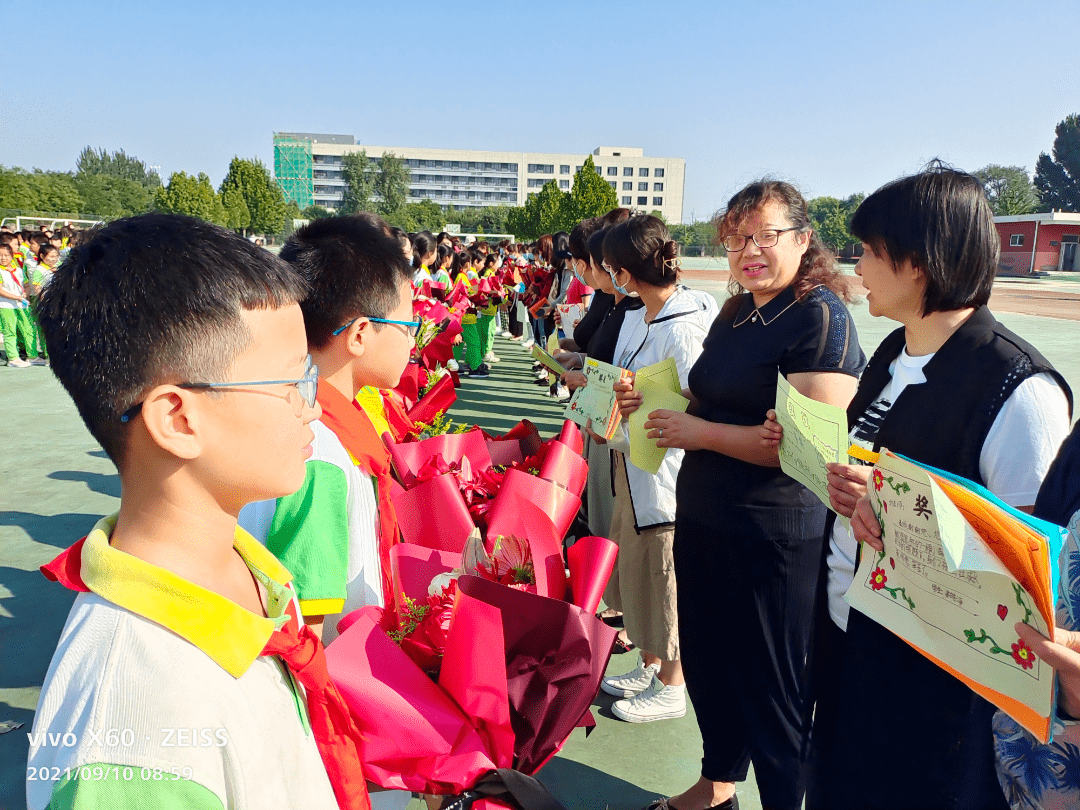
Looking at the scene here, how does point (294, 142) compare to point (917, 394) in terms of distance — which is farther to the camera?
point (294, 142)

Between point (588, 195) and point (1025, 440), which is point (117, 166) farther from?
point (1025, 440)

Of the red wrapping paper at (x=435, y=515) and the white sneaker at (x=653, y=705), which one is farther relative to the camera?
the white sneaker at (x=653, y=705)

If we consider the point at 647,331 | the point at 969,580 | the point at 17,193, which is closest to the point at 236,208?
the point at 17,193

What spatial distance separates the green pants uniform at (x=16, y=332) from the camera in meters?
11.5

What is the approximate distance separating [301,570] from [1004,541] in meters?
1.21

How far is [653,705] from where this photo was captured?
316cm

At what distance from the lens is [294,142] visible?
350 feet

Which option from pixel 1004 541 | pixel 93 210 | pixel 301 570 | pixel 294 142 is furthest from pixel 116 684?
pixel 294 142

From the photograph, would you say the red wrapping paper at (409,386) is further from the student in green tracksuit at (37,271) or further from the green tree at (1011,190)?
the green tree at (1011,190)

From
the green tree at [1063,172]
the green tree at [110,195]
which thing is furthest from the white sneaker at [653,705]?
the green tree at [1063,172]

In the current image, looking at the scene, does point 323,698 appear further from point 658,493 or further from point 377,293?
point 658,493

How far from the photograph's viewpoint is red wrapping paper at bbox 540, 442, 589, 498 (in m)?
2.06

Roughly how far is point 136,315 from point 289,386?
0.23 m

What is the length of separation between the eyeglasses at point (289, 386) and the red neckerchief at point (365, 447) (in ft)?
1.54
